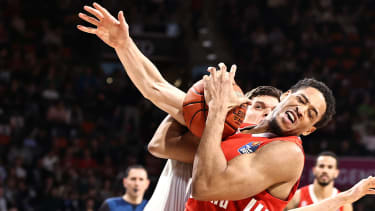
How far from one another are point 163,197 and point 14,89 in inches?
326

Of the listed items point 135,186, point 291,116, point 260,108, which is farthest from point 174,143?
point 135,186

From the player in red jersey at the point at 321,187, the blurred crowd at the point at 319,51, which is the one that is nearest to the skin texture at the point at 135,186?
the player in red jersey at the point at 321,187

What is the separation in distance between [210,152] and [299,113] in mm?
638

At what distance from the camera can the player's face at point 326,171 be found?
6766 mm

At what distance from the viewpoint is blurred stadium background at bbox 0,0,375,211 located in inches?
384

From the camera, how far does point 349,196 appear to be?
3.38 metres

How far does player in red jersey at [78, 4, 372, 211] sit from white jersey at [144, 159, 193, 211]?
254mm

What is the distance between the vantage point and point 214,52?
14.4m

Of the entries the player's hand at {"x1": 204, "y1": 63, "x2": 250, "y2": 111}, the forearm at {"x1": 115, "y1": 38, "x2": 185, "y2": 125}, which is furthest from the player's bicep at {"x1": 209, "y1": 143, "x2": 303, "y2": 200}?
the forearm at {"x1": 115, "y1": 38, "x2": 185, "y2": 125}

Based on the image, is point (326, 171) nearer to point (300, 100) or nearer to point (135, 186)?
point (135, 186)

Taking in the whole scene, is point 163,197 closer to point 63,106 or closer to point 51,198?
point 51,198

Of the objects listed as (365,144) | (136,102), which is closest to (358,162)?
(365,144)

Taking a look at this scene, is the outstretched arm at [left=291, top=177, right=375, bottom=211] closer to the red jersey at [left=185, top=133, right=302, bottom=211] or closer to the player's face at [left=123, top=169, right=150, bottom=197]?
the red jersey at [left=185, top=133, right=302, bottom=211]

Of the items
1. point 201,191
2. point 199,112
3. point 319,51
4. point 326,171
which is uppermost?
point 319,51
